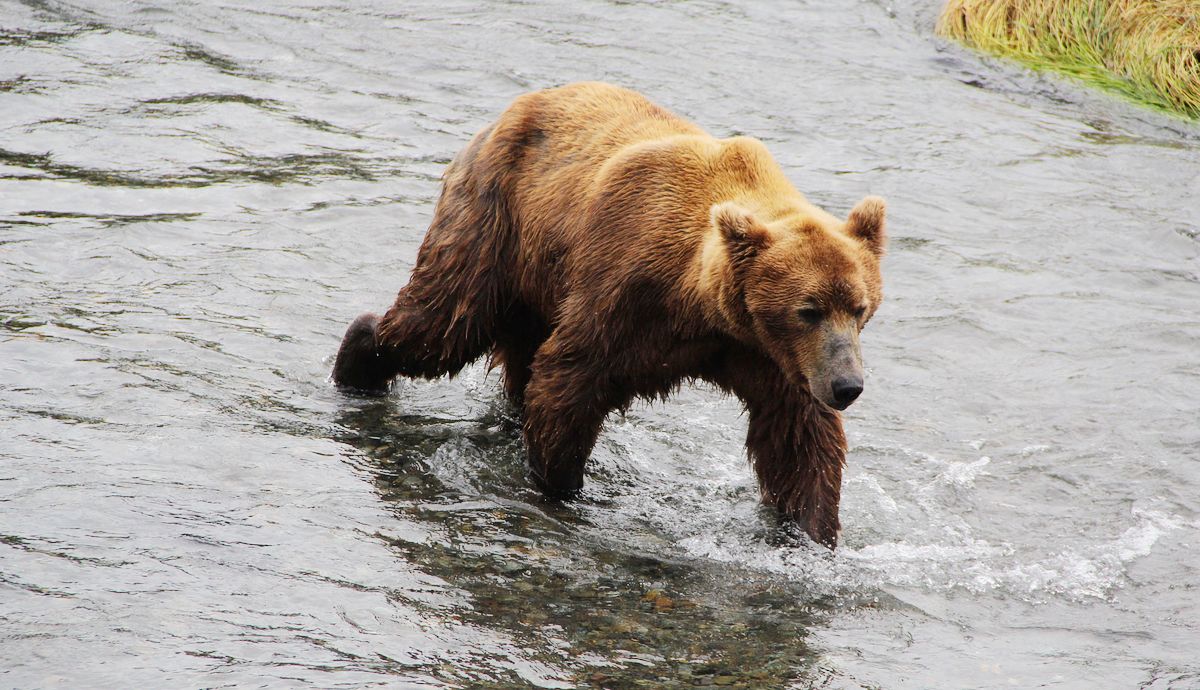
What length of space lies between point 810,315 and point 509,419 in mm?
2570

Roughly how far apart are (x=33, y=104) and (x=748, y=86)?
6.49 metres

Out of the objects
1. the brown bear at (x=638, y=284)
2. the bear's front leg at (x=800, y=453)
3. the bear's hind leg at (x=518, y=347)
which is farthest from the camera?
the bear's hind leg at (x=518, y=347)

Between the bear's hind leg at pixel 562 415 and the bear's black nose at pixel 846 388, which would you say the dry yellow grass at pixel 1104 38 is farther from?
the bear's black nose at pixel 846 388

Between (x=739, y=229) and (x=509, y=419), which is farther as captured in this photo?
(x=509, y=419)

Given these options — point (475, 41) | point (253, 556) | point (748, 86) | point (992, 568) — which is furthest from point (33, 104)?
point (992, 568)

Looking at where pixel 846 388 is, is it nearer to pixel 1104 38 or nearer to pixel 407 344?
pixel 407 344

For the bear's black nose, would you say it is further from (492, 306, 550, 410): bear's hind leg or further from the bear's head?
(492, 306, 550, 410): bear's hind leg

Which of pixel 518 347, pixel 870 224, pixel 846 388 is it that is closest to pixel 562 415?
pixel 518 347

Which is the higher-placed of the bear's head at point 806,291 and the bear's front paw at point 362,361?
the bear's head at point 806,291

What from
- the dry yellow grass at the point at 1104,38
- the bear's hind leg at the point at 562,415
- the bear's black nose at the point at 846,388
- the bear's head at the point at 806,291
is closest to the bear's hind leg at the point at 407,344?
the bear's hind leg at the point at 562,415

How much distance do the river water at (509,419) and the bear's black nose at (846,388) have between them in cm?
95

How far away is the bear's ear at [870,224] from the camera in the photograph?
5.52 m

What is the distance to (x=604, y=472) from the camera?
6.98 meters

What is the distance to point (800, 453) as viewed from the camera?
6000 mm
